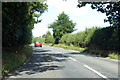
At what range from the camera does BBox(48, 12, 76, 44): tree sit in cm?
6425

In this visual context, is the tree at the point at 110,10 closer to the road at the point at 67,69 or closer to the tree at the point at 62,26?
the road at the point at 67,69

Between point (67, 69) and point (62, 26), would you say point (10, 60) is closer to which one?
point (67, 69)

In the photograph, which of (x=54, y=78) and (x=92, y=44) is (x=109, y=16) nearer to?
(x=92, y=44)

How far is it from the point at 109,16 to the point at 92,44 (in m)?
8.70

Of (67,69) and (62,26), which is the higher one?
(62,26)

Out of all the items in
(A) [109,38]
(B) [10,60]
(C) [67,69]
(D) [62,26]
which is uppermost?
(D) [62,26]

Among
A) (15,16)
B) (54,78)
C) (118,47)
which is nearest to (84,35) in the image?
(118,47)

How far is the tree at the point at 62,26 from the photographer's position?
64.2 metres

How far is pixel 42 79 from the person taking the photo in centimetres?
646

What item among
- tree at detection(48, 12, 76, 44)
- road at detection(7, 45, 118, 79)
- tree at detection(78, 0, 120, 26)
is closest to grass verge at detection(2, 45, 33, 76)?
road at detection(7, 45, 118, 79)

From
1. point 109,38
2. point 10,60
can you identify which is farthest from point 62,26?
point 10,60

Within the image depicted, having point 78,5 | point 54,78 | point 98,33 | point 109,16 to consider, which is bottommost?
point 54,78

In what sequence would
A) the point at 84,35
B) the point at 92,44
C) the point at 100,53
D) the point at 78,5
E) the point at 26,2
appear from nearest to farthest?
the point at 26,2 < the point at 78,5 < the point at 100,53 < the point at 92,44 < the point at 84,35

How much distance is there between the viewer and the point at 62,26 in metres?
64.9
